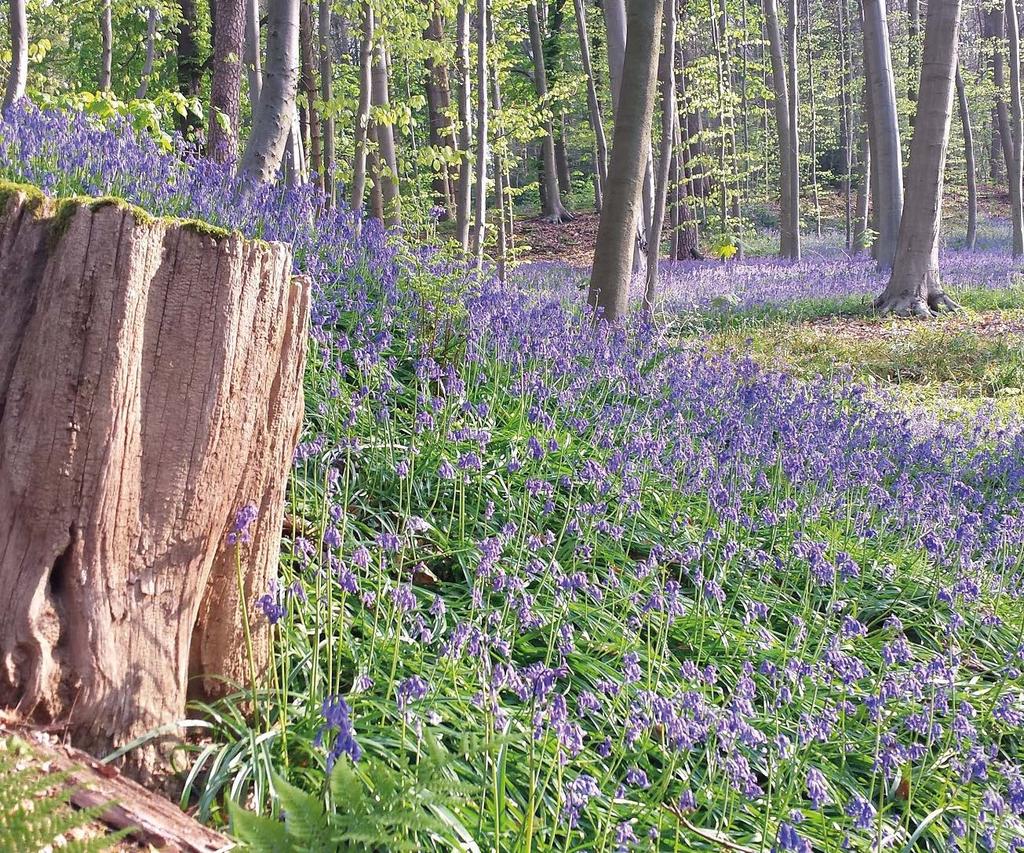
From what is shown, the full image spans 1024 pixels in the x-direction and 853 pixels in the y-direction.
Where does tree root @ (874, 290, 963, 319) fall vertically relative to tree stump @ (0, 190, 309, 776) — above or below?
above

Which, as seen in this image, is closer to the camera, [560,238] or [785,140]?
[785,140]

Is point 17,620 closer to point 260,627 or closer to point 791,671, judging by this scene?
point 260,627

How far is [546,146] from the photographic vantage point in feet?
86.5

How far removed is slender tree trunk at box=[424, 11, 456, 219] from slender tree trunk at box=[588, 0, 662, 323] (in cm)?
144

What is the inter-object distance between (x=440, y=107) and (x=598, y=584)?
8.57 meters

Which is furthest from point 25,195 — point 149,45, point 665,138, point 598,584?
point 149,45

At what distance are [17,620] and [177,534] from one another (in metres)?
0.39

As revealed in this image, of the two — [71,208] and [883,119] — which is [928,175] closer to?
[883,119]

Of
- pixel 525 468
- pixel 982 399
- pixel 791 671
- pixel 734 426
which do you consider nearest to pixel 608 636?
pixel 791 671

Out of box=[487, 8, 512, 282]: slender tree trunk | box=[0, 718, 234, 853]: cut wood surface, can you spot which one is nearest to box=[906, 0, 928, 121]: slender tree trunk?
box=[487, 8, 512, 282]: slender tree trunk

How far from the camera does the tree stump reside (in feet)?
6.58

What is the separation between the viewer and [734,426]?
16.8ft

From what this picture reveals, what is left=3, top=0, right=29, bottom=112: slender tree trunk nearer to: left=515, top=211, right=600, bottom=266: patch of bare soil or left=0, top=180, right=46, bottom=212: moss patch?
left=0, top=180, right=46, bottom=212: moss patch

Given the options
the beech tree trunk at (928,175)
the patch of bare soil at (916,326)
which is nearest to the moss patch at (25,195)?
the patch of bare soil at (916,326)
